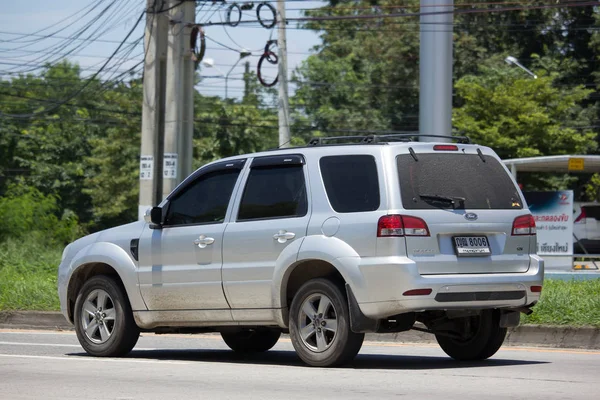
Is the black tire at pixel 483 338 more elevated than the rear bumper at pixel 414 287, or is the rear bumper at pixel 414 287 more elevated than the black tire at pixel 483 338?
the rear bumper at pixel 414 287

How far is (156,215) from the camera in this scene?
10.6 meters

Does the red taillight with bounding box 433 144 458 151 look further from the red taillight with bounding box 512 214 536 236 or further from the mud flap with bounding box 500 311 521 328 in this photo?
the mud flap with bounding box 500 311 521 328

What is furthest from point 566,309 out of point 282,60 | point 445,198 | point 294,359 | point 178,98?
point 282,60

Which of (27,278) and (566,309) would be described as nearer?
(566,309)

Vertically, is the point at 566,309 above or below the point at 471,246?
below

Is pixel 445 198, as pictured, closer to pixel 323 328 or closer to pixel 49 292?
pixel 323 328

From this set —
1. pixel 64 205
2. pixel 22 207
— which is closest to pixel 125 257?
pixel 22 207

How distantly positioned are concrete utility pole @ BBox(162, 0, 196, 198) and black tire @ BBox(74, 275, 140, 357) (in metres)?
10.8

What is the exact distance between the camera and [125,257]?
10828 mm

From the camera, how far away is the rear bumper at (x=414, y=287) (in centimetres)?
880

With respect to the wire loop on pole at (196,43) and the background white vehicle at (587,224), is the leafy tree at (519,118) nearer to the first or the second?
the background white vehicle at (587,224)

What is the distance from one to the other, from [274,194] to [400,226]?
152 centimetres

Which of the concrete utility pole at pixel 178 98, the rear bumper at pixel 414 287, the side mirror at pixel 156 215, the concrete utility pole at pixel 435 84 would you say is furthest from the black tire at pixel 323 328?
the concrete utility pole at pixel 178 98

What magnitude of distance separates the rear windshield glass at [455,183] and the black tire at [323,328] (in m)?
0.99
